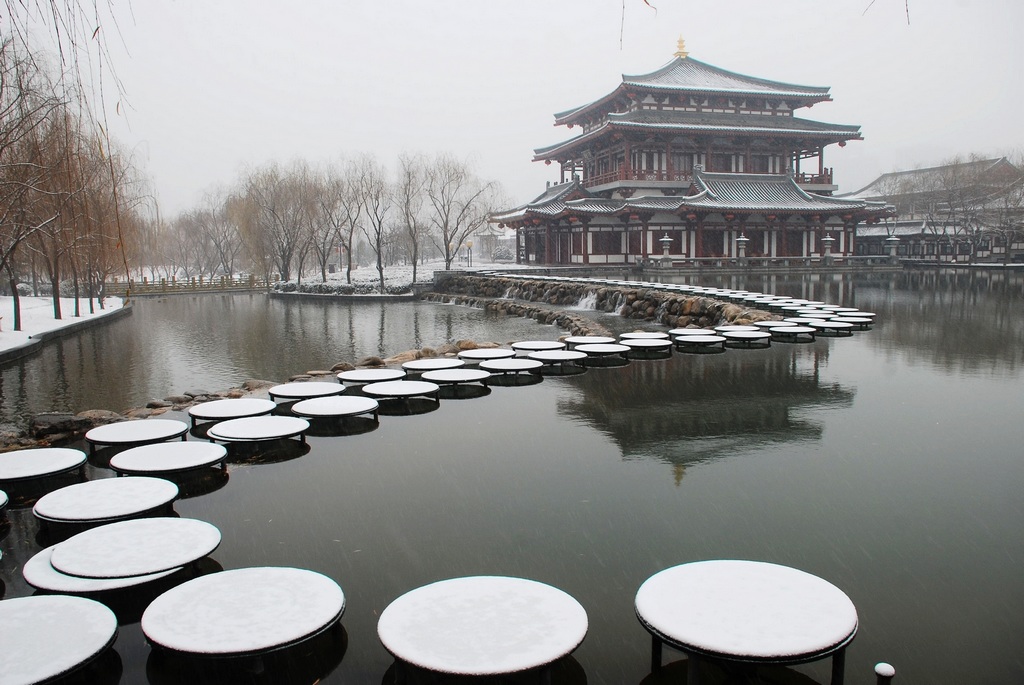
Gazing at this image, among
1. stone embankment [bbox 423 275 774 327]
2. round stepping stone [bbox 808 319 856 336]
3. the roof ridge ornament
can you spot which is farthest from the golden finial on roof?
round stepping stone [bbox 808 319 856 336]

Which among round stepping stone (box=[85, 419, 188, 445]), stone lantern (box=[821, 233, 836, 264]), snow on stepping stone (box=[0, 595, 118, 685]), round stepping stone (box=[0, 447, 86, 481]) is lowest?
snow on stepping stone (box=[0, 595, 118, 685])

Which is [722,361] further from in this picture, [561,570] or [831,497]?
[561,570]

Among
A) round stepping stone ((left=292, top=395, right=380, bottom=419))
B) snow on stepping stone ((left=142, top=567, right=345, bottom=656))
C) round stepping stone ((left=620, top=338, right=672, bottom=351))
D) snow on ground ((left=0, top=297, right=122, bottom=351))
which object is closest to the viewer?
snow on stepping stone ((left=142, top=567, right=345, bottom=656))

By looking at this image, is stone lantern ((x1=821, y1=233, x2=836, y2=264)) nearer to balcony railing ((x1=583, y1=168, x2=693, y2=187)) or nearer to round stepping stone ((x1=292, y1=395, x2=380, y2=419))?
balcony railing ((x1=583, y1=168, x2=693, y2=187))

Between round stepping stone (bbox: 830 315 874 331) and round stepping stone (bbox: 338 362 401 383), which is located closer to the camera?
round stepping stone (bbox: 338 362 401 383)

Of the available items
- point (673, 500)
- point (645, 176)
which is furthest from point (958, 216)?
point (673, 500)

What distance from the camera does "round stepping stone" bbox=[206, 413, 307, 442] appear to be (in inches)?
273

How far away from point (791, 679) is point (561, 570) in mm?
1568

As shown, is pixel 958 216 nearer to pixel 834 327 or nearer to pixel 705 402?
pixel 834 327

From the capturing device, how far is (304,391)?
914cm

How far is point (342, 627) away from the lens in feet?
12.7

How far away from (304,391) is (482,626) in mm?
6403

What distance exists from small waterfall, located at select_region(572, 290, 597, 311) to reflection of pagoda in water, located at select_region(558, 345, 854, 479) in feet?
36.2

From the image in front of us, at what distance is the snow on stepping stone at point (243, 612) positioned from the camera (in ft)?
10.7
